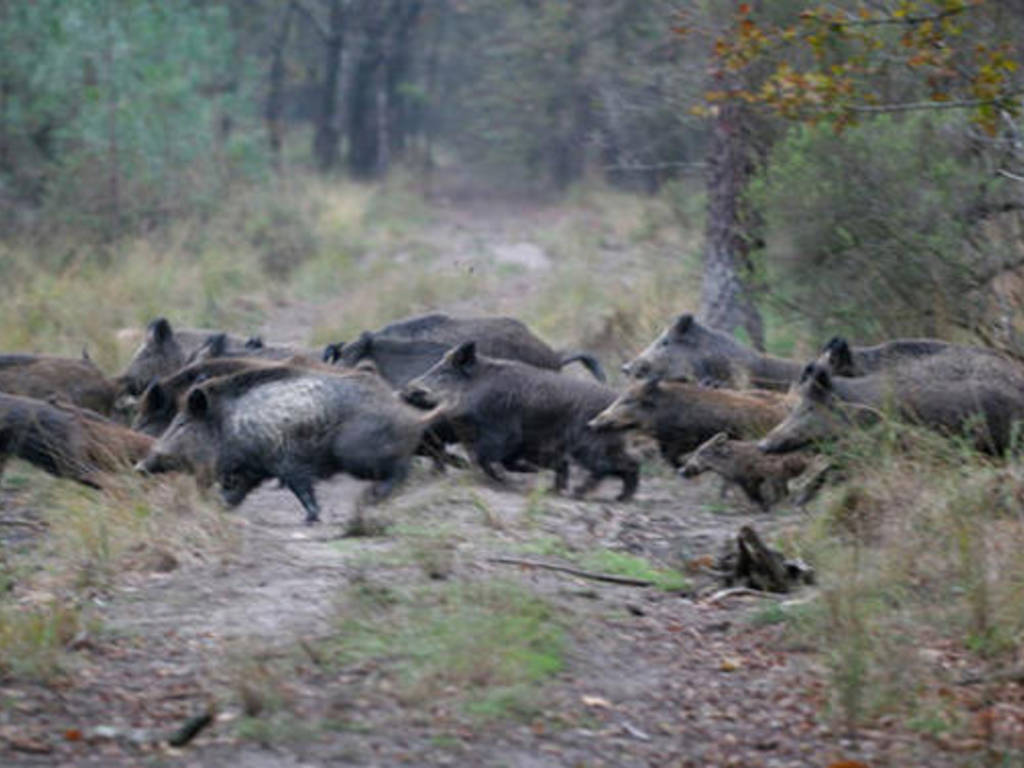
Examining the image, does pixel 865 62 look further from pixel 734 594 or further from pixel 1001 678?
pixel 1001 678

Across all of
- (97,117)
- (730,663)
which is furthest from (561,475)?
(97,117)

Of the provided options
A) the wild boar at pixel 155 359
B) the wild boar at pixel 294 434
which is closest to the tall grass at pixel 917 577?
the wild boar at pixel 294 434

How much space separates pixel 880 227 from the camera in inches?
539

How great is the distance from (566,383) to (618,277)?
1059cm

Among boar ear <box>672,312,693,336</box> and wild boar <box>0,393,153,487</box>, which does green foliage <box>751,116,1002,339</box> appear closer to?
boar ear <box>672,312,693,336</box>

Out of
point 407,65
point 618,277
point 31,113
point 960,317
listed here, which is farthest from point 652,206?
point 407,65

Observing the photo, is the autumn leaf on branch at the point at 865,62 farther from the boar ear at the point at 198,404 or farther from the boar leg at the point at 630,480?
the boar ear at the point at 198,404

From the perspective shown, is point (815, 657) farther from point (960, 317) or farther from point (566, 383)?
point (960, 317)

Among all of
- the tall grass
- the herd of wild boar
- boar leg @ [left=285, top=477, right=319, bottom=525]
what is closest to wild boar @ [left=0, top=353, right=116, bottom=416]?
the herd of wild boar

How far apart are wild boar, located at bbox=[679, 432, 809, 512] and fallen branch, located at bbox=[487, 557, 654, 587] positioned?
213 cm

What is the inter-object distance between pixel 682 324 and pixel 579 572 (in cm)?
512

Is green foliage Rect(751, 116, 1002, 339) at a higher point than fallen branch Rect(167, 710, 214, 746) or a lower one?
higher

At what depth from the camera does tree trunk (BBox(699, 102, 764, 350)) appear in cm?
1533

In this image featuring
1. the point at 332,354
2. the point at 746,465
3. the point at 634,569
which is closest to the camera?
the point at 634,569
